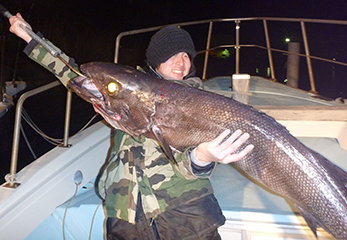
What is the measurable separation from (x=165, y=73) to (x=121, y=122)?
86 centimetres

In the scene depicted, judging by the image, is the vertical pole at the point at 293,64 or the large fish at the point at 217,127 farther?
the vertical pole at the point at 293,64

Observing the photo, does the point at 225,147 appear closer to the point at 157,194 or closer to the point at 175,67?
the point at 157,194

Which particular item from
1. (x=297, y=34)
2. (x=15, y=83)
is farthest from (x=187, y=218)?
(x=297, y=34)

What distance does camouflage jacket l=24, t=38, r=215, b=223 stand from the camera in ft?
6.97

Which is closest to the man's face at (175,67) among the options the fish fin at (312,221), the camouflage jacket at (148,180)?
the camouflage jacket at (148,180)

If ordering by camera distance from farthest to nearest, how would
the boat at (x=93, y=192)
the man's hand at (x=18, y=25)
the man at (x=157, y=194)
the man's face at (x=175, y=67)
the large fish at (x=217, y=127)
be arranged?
the man's face at (x=175, y=67) < the man's hand at (x=18, y=25) < the boat at (x=93, y=192) < the man at (x=157, y=194) < the large fish at (x=217, y=127)

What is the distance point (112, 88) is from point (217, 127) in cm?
83

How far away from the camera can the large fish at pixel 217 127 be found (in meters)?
1.88

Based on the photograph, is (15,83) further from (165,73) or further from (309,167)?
(309,167)

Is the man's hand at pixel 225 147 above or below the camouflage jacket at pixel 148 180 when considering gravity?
above

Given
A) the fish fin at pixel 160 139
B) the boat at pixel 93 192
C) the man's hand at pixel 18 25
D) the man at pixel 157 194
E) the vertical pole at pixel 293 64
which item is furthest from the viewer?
the vertical pole at pixel 293 64

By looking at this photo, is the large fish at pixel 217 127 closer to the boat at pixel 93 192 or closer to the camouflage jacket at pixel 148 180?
the camouflage jacket at pixel 148 180

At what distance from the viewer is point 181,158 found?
211 centimetres

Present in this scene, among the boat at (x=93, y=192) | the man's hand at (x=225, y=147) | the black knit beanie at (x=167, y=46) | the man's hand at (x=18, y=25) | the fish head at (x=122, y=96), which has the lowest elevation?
Result: the boat at (x=93, y=192)
